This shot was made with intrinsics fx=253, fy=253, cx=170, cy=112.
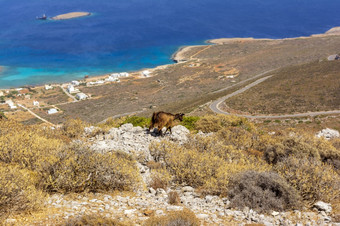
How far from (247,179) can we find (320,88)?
151ft

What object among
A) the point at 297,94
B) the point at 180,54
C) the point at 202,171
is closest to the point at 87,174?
the point at 202,171

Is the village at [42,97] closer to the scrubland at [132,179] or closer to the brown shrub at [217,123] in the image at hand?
the brown shrub at [217,123]

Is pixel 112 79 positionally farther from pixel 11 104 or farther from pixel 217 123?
pixel 217 123

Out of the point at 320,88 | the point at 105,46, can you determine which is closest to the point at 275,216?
the point at 320,88

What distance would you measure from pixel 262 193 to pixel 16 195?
6.25 metres

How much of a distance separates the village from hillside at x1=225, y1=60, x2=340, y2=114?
45413 millimetres

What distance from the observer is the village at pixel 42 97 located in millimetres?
64619

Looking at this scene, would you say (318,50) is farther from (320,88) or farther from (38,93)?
(38,93)

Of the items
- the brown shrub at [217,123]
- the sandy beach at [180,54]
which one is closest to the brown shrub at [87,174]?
the brown shrub at [217,123]

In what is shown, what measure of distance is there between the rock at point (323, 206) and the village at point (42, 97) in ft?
197

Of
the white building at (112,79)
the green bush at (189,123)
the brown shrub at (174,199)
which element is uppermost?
the brown shrub at (174,199)

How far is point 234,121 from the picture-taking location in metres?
17.2

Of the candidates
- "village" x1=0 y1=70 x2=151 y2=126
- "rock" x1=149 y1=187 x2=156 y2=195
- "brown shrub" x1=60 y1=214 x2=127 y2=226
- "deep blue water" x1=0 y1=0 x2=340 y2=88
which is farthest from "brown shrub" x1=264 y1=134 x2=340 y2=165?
"deep blue water" x1=0 y1=0 x2=340 y2=88

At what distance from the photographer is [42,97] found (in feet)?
255
